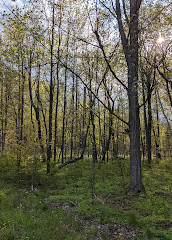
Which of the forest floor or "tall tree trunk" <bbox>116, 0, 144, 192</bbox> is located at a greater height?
"tall tree trunk" <bbox>116, 0, 144, 192</bbox>

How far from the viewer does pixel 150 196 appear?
734cm

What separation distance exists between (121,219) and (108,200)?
1.88m

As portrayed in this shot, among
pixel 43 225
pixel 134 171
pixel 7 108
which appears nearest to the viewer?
pixel 43 225

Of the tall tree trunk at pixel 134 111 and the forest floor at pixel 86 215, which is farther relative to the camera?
the tall tree trunk at pixel 134 111

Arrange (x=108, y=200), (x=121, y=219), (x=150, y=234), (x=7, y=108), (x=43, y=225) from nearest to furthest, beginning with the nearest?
1. (x=150, y=234)
2. (x=43, y=225)
3. (x=121, y=219)
4. (x=108, y=200)
5. (x=7, y=108)

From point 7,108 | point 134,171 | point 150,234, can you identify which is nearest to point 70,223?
point 150,234

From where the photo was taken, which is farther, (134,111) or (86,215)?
(134,111)

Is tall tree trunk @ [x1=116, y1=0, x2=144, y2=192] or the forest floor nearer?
the forest floor

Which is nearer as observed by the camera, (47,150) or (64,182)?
(64,182)

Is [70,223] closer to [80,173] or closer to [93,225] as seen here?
[93,225]

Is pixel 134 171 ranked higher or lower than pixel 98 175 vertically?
higher

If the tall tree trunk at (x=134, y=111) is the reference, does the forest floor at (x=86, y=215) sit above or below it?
below

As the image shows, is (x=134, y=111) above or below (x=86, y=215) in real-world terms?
above

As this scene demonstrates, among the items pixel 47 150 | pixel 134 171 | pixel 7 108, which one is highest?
pixel 7 108
